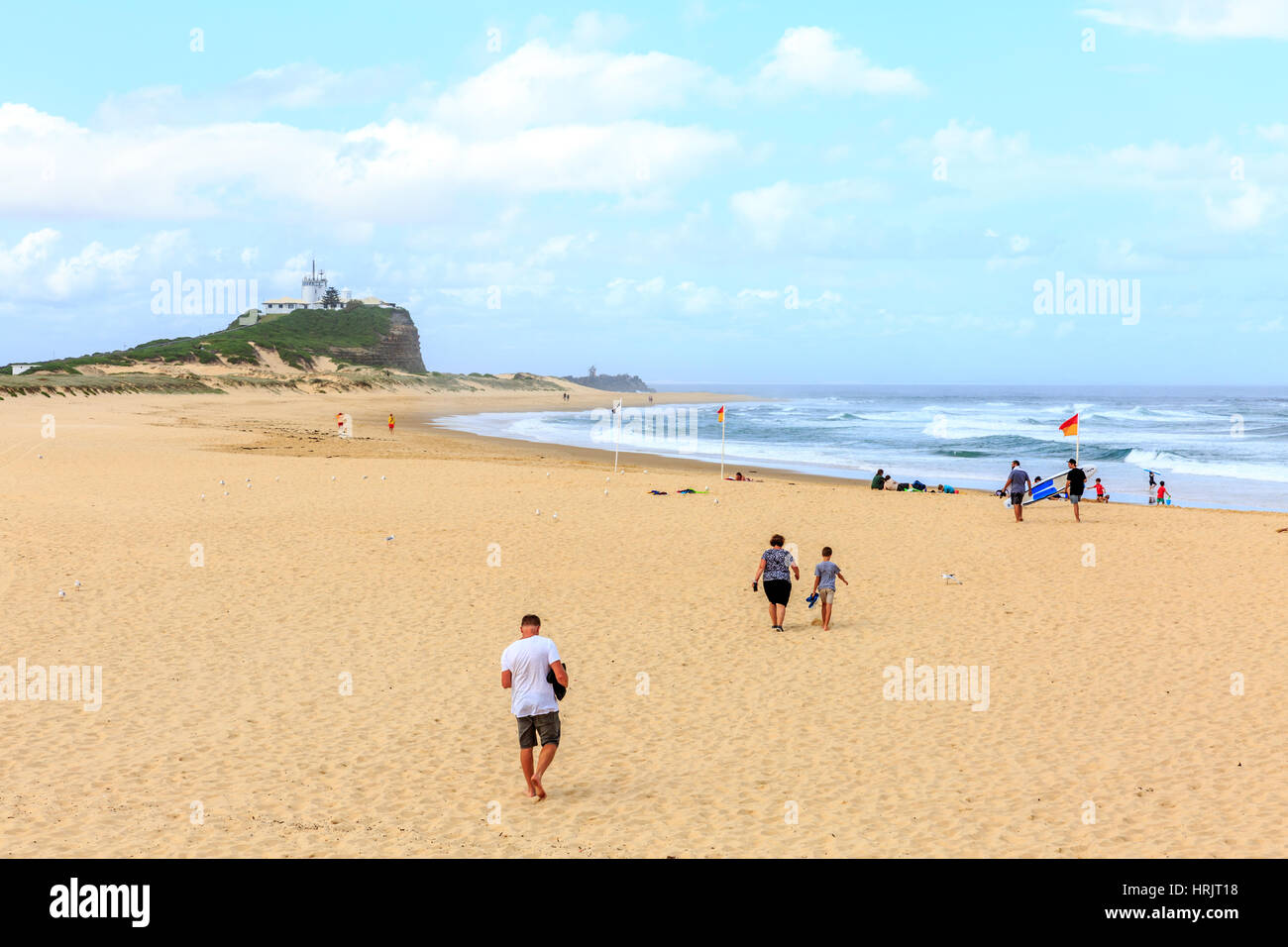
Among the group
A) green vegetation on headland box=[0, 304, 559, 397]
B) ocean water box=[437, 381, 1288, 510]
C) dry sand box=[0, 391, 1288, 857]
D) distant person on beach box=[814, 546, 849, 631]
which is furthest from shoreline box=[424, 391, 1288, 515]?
green vegetation on headland box=[0, 304, 559, 397]

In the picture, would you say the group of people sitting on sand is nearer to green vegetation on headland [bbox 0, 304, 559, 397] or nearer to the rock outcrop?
green vegetation on headland [bbox 0, 304, 559, 397]

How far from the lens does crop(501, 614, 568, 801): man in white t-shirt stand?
7746mm

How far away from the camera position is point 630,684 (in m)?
11.0

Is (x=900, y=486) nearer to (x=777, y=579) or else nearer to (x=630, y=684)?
(x=777, y=579)

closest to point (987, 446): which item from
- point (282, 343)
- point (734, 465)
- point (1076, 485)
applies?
point (734, 465)

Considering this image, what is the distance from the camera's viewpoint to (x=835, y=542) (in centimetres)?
2016

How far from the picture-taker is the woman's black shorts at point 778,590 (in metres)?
13.3

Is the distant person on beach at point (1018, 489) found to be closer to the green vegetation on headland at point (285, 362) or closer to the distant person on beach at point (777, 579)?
the distant person on beach at point (777, 579)

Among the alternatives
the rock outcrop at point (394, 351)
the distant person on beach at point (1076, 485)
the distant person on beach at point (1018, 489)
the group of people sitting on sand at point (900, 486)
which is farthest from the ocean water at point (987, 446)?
the rock outcrop at point (394, 351)

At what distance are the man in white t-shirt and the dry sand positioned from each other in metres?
0.34

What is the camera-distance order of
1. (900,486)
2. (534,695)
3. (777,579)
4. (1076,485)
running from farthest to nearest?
(900,486), (1076,485), (777,579), (534,695)

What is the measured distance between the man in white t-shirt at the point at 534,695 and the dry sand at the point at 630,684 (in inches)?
13.3

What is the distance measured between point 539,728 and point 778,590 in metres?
6.11

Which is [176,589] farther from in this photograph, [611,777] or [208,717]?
[611,777]
